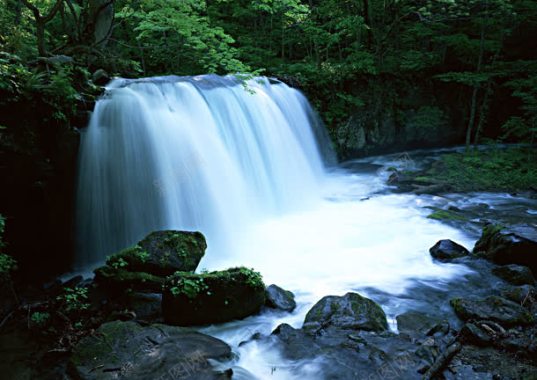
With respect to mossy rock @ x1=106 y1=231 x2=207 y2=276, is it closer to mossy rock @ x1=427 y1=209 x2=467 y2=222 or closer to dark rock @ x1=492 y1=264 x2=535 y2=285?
dark rock @ x1=492 y1=264 x2=535 y2=285

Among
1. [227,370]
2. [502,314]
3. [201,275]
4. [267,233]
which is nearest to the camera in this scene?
[227,370]

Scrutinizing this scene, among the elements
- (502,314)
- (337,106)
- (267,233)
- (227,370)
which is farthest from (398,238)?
(337,106)

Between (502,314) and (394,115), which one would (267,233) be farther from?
(394,115)

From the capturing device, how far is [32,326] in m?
4.57

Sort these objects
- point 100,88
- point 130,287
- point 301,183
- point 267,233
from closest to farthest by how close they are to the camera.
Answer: point 130,287 < point 100,88 < point 267,233 < point 301,183

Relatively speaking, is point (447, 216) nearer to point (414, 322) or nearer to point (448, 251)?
point (448, 251)

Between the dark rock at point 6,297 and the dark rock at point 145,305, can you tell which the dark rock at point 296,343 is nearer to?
the dark rock at point 145,305

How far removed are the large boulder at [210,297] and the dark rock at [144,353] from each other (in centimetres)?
36

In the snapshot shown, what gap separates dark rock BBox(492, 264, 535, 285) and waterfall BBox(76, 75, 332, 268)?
15.2ft

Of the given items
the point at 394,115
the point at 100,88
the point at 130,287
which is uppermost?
the point at 100,88

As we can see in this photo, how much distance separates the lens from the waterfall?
6.75 m

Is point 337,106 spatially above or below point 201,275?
above

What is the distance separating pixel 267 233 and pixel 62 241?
3970 millimetres

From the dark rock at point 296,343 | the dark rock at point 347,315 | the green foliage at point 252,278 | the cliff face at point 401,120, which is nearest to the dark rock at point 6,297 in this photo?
the green foliage at point 252,278
